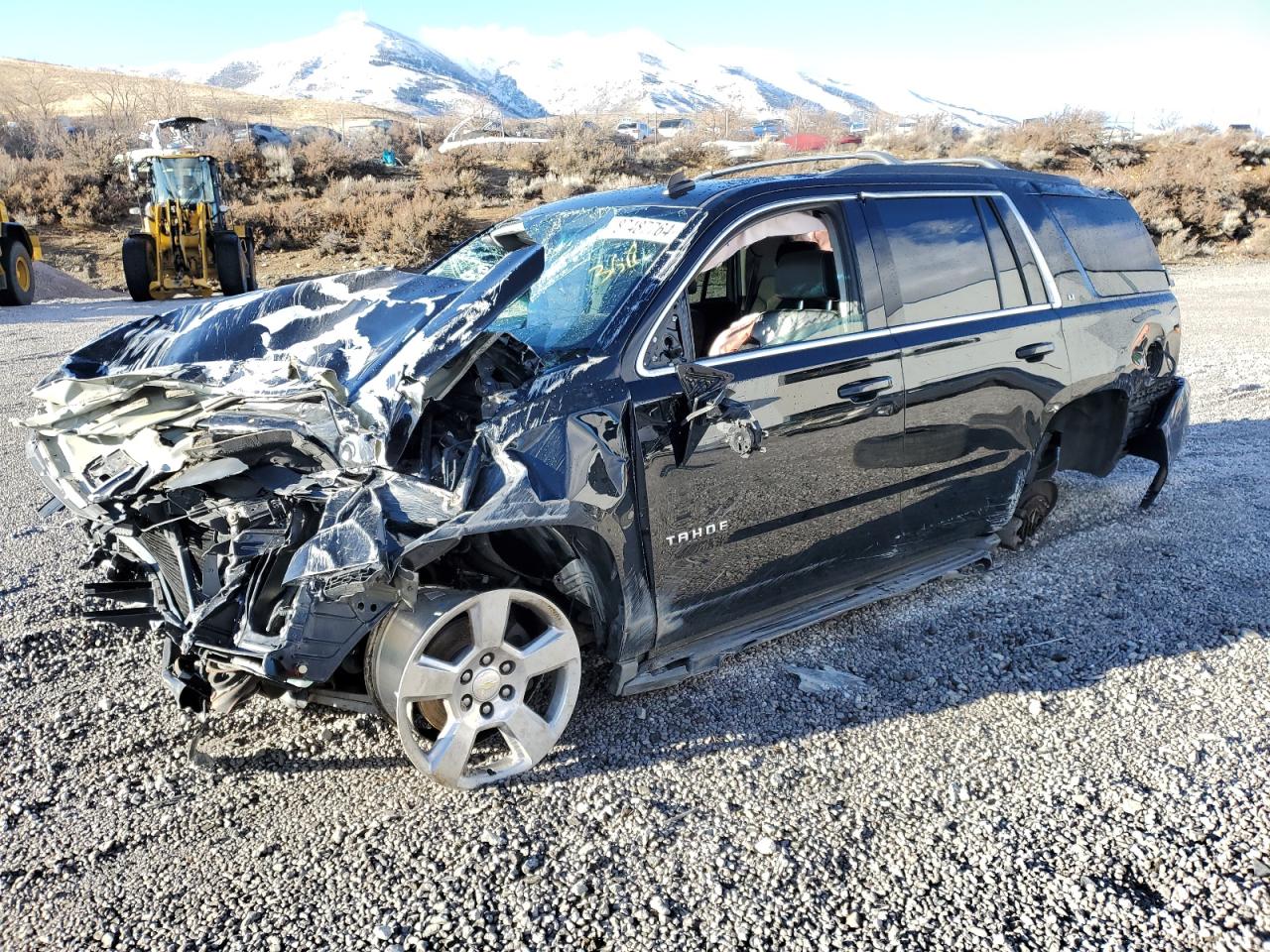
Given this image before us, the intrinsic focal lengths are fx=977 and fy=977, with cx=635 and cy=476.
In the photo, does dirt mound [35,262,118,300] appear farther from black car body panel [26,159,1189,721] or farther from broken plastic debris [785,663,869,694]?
broken plastic debris [785,663,869,694]

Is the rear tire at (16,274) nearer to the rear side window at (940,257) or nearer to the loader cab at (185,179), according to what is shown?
the loader cab at (185,179)

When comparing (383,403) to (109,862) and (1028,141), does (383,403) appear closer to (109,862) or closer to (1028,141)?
(109,862)

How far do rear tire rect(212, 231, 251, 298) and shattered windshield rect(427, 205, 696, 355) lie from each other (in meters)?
14.4

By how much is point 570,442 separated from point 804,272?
1538 mm

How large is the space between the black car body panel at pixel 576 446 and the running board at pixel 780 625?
10mm

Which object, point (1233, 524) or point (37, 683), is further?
point (1233, 524)

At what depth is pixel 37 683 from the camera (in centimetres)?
375

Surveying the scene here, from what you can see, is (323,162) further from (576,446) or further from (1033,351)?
(576,446)

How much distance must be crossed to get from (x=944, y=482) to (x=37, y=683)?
12.4ft

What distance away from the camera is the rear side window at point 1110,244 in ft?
16.0

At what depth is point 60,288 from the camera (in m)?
18.9

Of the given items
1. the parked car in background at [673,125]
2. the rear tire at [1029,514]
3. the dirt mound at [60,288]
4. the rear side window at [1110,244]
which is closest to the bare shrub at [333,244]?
the dirt mound at [60,288]

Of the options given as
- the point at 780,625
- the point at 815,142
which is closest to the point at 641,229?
the point at 780,625

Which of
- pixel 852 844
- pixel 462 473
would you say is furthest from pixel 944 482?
pixel 462 473
